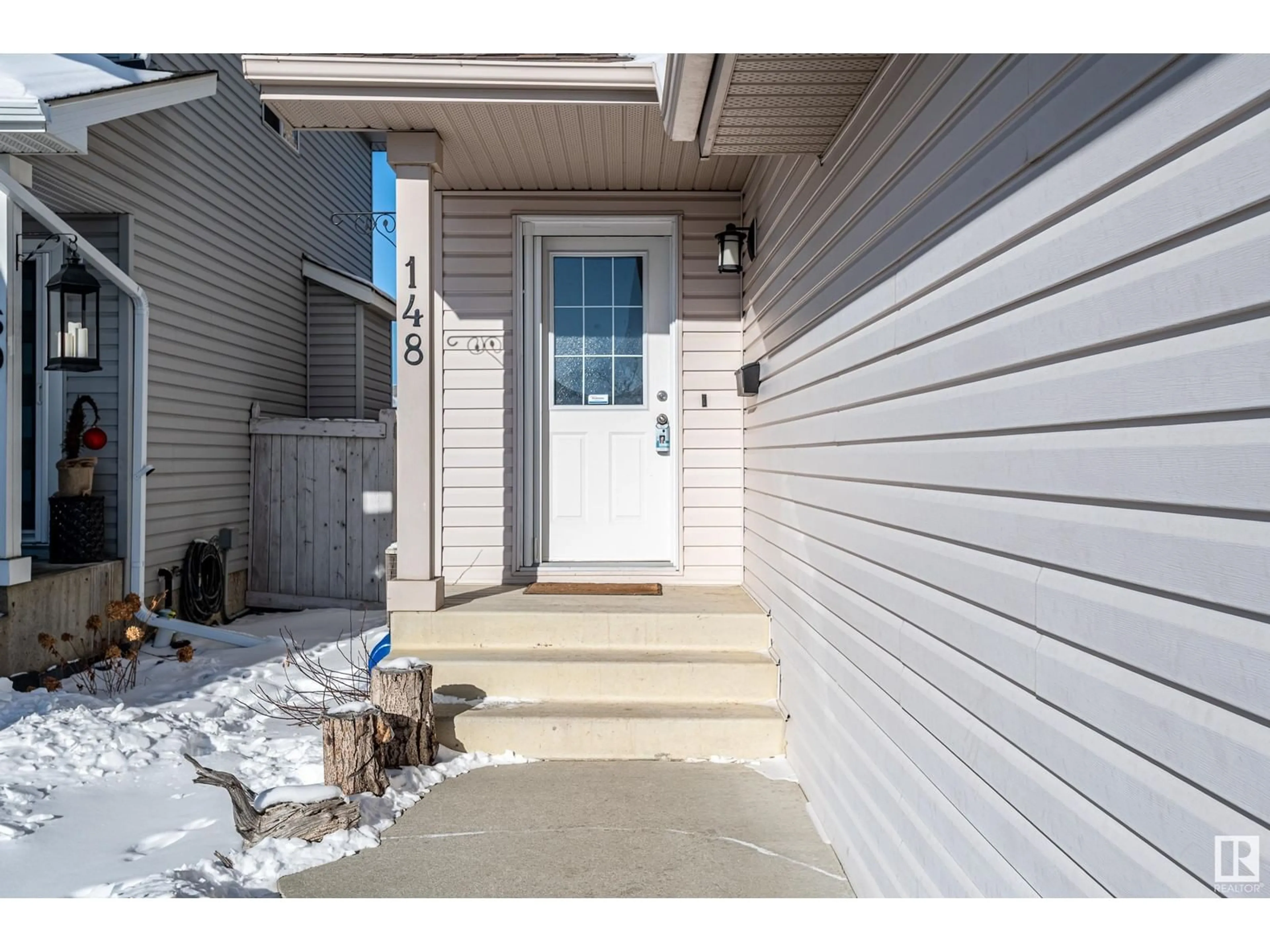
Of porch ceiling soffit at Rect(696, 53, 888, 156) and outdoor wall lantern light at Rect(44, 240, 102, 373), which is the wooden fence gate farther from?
porch ceiling soffit at Rect(696, 53, 888, 156)

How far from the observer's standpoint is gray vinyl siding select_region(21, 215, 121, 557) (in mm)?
5906

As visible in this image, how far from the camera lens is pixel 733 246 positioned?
15.8 ft

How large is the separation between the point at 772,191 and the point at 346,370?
6292 mm

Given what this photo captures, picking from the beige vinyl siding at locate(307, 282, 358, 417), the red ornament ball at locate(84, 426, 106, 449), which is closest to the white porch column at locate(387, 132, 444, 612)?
the red ornament ball at locate(84, 426, 106, 449)

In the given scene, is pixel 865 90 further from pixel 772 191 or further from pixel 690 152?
pixel 690 152

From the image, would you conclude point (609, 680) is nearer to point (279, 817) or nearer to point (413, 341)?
point (279, 817)

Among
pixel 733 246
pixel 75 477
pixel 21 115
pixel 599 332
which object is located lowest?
pixel 75 477

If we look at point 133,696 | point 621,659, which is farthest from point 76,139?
point 621,659

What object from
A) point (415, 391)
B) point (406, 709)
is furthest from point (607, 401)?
point (406, 709)

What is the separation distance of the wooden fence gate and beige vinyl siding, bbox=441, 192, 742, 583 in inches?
111

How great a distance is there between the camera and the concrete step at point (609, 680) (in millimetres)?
3850

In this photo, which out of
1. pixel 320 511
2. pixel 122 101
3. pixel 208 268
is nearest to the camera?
pixel 122 101

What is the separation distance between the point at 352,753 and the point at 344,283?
7111 millimetres
